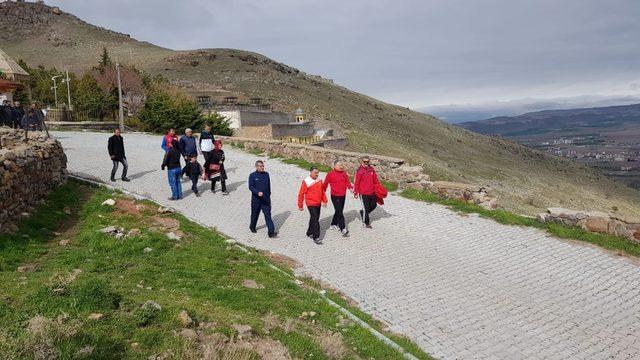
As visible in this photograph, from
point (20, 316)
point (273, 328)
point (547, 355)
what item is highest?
point (20, 316)

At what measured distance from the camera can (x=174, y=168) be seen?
527 inches

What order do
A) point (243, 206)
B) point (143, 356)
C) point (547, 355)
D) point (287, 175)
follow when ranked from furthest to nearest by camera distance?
point (287, 175) → point (243, 206) → point (547, 355) → point (143, 356)

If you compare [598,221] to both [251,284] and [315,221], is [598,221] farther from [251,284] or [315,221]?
[251,284]

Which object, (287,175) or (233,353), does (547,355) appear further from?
(287,175)

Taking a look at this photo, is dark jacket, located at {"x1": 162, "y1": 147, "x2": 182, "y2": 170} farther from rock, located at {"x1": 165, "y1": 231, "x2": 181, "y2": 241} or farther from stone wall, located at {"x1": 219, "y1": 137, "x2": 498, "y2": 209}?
stone wall, located at {"x1": 219, "y1": 137, "x2": 498, "y2": 209}

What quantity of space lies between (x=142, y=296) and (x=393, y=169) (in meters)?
11.3

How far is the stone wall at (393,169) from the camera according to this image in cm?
1403

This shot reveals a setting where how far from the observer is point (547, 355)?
6.44 metres

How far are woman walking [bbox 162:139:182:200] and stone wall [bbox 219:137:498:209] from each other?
6.71m

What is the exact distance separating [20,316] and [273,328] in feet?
9.38

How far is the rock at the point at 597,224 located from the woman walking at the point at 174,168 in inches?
417

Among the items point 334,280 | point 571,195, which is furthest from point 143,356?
point 571,195

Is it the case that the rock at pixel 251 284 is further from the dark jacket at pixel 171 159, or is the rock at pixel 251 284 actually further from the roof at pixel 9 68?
the roof at pixel 9 68

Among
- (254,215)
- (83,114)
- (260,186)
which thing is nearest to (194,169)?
(254,215)
